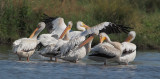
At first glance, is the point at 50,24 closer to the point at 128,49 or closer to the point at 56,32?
the point at 56,32

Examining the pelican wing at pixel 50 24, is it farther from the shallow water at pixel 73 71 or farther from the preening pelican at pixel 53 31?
the shallow water at pixel 73 71

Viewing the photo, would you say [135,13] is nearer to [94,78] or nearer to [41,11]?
[41,11]

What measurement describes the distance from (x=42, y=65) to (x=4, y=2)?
607cm

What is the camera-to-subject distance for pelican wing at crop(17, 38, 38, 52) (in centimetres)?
992

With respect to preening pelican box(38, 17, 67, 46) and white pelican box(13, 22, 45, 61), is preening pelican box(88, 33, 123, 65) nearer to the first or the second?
preening pelican box(38, 17, 67, 46)

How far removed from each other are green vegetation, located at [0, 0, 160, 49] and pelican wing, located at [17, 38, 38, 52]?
4130 millimetres

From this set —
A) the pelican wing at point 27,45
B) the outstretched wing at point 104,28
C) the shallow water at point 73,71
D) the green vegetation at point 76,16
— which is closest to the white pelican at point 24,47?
the pelican wing at point 27,45

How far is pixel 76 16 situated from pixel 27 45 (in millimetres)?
6182

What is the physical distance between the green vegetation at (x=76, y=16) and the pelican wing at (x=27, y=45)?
413 cm

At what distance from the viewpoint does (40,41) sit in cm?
1049

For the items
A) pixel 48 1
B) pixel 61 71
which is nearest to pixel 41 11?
pixel 48 1

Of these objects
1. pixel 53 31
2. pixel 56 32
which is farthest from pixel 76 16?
pixel 56 32

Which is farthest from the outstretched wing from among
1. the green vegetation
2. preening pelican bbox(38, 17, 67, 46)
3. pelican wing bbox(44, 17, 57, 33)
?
the green vegetation

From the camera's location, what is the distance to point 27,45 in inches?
395
